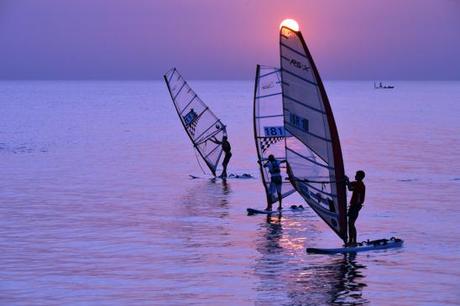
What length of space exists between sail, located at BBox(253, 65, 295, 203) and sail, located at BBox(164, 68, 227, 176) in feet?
33.7

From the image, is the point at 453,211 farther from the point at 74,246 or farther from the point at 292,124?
the point at 74,246

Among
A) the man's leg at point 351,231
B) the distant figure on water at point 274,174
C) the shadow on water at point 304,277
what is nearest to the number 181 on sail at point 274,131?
the distant figure on water at point 274,174

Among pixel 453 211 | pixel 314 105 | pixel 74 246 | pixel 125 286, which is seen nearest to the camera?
pixel 125 286

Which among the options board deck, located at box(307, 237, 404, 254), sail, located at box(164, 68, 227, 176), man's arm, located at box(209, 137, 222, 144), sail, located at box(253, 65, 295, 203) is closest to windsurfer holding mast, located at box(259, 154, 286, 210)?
sail, located at box(253, 65, 295, 203)

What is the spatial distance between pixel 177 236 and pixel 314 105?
5.35 metres

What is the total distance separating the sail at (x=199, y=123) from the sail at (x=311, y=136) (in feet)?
57.7

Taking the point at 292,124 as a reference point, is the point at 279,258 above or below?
below

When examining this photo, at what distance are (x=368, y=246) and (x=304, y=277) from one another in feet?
10.8

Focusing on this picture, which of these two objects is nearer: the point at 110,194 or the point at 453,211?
the point at 453,211

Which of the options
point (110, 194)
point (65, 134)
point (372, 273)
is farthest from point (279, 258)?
point (65, 134)

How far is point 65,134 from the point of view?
79812 millimetres

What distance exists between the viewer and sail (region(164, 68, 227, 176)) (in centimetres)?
4175

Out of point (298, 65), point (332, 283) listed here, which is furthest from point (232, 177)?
point (332, 283)

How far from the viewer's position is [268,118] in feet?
99.2
